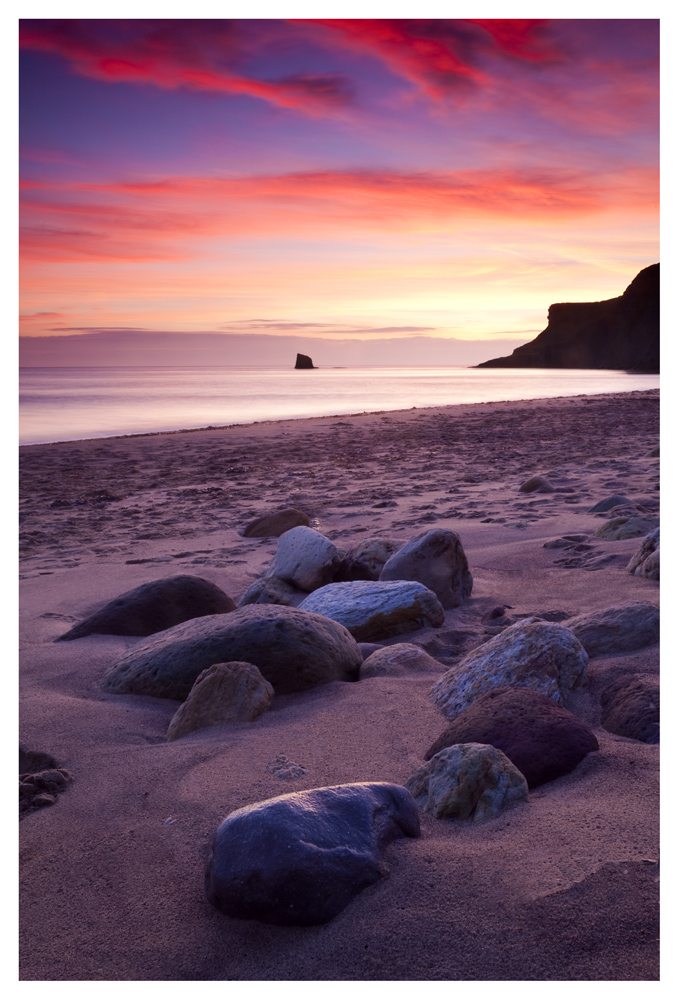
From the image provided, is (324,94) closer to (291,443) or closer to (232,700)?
(232,700)

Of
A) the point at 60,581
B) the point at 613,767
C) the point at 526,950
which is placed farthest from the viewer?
the point at 60,581

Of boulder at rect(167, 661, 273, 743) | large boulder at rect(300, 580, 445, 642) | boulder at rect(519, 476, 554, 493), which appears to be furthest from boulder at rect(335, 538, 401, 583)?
boulder at rect(519, 476, 554, 493)

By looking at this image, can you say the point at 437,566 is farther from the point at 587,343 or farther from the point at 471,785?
the point at 587,343

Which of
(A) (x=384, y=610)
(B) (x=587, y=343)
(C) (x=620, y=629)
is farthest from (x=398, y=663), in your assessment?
(B) (x=587, y=343)

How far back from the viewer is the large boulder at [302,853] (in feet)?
4.30

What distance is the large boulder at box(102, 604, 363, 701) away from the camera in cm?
256

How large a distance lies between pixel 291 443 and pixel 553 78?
1036cm

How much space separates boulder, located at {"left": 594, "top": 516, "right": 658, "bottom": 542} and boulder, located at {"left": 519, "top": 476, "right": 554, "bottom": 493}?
77.4 inches

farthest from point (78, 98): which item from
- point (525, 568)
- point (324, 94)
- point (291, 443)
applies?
point (291, 443)

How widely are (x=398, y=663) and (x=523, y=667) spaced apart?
0.59 metres

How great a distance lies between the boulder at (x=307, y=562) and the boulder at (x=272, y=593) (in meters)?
0.05

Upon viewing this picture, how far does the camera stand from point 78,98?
2135mm

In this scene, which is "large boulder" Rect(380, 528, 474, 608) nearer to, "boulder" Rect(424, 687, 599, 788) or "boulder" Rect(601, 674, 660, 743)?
"boulder" Rect(601, 674, 660, 743)

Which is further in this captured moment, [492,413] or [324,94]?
[492,413]
